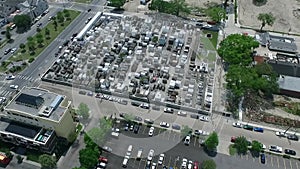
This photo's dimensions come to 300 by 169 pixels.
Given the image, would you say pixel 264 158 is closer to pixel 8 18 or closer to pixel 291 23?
pixel 291 23

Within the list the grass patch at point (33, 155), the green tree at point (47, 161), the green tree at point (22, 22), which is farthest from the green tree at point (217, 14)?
the grass patch at point (33, 155)

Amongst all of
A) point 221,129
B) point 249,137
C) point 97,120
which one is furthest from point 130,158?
point 249,137

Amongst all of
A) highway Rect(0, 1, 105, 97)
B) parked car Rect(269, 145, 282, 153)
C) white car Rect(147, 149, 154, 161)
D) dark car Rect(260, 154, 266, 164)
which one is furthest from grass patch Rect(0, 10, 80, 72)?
parked car Rect(269, 145, 282, 153)

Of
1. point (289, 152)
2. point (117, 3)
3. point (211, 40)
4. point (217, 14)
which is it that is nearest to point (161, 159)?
point (289, 152)

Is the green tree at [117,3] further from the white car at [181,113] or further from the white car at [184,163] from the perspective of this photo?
the white car at [184,163]

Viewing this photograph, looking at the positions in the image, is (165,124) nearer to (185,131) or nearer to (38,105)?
(185,131)

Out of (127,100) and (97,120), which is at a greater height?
(127,100)
